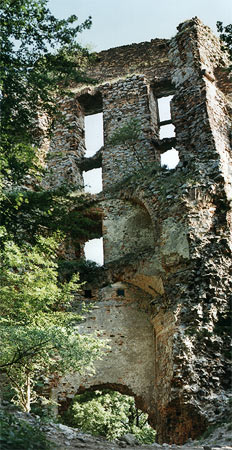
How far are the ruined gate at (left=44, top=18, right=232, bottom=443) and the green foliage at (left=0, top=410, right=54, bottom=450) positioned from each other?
14.4ft

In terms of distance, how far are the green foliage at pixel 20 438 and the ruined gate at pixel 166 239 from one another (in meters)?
4.39

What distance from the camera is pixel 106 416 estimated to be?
1538 cm

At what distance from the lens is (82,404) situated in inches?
614

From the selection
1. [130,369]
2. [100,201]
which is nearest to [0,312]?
[130,369]

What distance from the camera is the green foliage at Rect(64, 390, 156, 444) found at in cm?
1512

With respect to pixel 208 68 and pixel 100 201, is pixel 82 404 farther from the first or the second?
pixel 208 68

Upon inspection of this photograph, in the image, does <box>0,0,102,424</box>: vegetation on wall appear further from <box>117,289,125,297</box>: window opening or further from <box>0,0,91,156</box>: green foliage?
<box>117,289,125,297</box>: window opening

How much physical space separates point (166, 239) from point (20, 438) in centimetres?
706

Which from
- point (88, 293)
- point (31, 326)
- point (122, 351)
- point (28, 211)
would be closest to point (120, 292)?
point (88, 293)

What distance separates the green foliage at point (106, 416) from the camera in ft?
49.6

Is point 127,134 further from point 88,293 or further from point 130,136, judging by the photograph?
point 88,293

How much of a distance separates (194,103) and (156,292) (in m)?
5.71

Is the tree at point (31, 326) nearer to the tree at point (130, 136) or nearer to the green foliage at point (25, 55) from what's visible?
the green foliage at point (25, 55)

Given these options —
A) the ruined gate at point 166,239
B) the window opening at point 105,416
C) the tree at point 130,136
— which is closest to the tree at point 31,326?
the ruined gate at point 166,239
